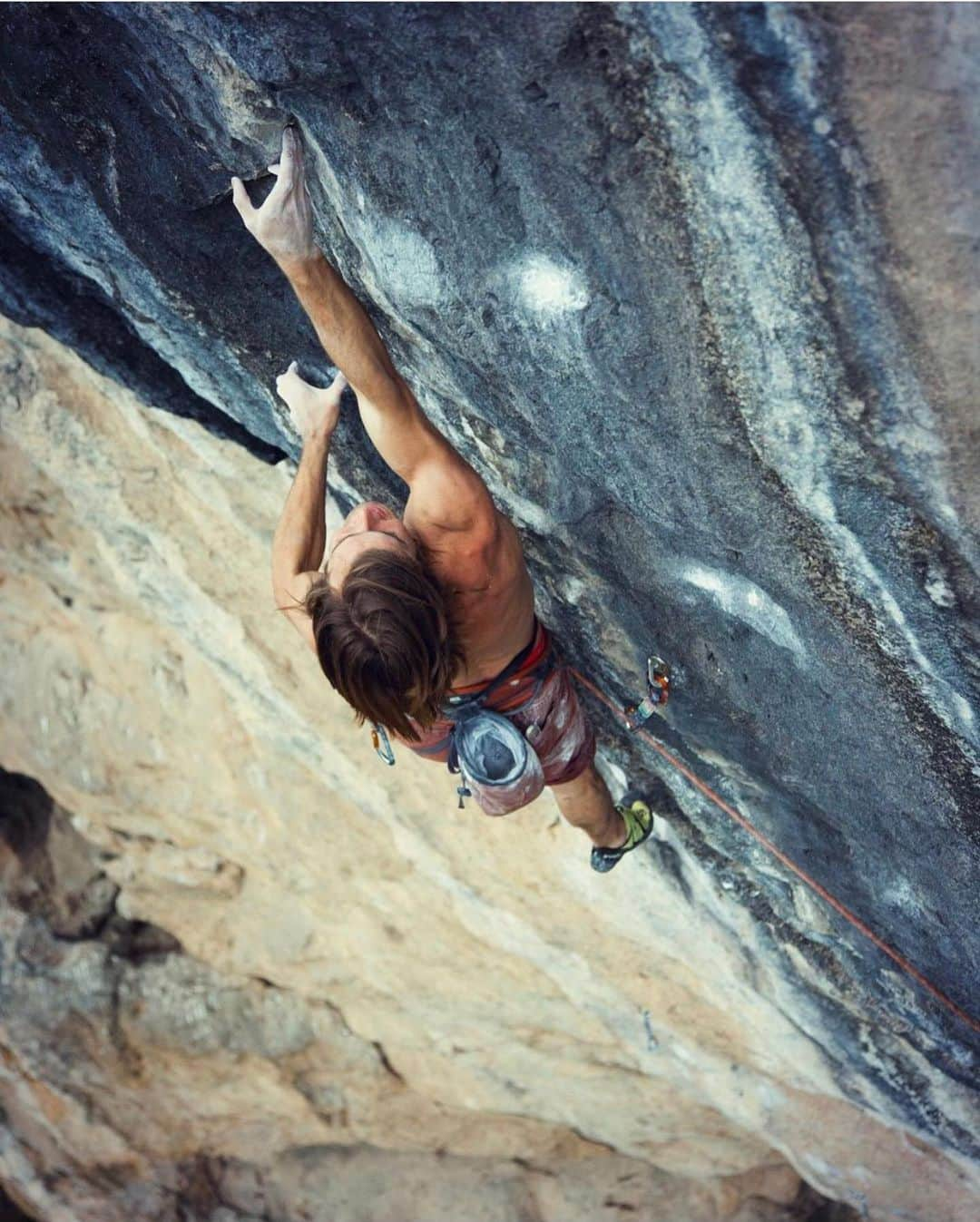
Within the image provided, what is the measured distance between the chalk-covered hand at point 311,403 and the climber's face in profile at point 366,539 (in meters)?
0.22

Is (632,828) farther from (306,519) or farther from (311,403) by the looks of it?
(311,403)

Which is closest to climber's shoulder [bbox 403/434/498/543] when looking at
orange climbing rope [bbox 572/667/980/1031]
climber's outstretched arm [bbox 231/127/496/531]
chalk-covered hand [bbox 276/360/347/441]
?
climber's outstretched arm [bbox 231/127/496/531]

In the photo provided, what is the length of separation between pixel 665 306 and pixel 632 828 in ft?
6.13

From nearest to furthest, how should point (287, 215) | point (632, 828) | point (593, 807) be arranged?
point (287, 215)
point (593, 807)
point (632, 828)

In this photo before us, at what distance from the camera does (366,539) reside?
2238 mm

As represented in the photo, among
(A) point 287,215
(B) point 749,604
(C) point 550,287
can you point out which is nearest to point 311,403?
(A) point 287,215

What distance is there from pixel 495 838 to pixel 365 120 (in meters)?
2.61

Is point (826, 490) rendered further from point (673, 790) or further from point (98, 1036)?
point (98, 1036)

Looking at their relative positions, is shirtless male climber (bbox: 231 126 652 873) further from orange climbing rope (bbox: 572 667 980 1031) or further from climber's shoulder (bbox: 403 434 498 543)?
orange climbing rope (bbox: 572 667 980 1031)

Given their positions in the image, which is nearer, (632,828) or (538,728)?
(538,728)

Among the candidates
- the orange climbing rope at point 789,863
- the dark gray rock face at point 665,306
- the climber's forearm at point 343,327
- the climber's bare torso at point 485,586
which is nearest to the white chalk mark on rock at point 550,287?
the dark gray rock face at point 665,306

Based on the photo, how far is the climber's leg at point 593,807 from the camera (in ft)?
10.1

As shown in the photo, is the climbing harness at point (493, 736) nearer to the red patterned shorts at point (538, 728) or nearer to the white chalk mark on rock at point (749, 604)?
the red patterned shorts at point (538, 728)

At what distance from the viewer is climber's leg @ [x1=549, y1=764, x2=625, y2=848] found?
10.1ft
